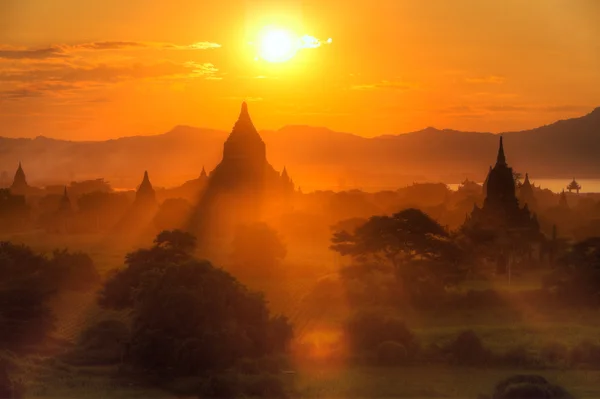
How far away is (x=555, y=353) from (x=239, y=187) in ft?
133

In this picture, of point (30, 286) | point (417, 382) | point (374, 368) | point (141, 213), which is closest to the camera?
point (417, 382)

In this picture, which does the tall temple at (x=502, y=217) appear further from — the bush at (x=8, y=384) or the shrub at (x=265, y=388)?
→ the bush at (x=8, y=384)

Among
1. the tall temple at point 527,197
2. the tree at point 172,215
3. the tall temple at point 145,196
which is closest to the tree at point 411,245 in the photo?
the tree at point 172,215

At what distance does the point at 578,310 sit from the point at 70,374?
18.3 metres

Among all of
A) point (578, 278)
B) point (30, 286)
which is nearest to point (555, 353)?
point (578, 278)

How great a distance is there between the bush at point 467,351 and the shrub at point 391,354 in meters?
1.23

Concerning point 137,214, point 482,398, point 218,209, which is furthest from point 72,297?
point 137,214

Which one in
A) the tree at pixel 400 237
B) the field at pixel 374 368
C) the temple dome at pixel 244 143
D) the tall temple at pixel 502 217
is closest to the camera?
the field at pixel 374 368

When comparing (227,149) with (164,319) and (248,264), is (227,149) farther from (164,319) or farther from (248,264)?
(164,319)

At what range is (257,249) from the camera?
44.6m

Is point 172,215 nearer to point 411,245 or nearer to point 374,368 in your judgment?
point 411,245

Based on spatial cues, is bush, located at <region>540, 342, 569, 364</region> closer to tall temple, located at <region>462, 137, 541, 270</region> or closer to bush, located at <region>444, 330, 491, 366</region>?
bush, located at <region>444, 330, 491, 366</region>

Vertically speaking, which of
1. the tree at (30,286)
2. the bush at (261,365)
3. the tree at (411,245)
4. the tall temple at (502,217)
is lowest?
the bush at (261,365)

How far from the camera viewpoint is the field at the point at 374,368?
22828 millimetres
